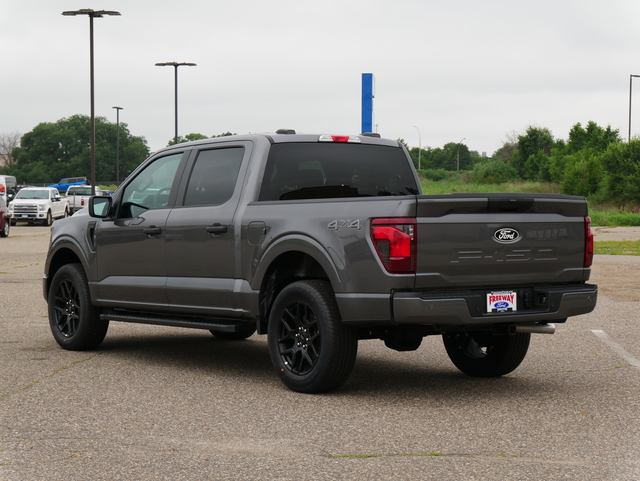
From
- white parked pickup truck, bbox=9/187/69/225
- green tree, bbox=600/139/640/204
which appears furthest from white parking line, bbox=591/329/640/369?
green tree, bbox=600/139/640/204

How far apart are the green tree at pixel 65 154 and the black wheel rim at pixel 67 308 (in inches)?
5543

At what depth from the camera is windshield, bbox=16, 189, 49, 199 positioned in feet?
150

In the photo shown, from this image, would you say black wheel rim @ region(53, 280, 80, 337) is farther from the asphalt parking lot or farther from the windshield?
the windshield

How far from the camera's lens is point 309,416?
618cm

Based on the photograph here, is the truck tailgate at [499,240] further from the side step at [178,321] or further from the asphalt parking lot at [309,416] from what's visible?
the side step at [178,321]

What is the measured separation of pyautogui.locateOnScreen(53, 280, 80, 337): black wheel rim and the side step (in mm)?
438

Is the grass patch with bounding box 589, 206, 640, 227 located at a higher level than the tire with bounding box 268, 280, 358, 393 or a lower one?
lower

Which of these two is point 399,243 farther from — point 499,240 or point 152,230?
point 152,230

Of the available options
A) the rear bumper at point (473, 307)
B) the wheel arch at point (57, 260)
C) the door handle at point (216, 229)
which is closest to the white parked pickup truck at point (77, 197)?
the wheel arch at point (57, 260)

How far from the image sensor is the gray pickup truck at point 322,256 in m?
6.44

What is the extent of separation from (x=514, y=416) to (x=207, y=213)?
10.0 feet

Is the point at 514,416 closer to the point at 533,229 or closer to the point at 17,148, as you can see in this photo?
the point at 533,229

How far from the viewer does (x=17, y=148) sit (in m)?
152

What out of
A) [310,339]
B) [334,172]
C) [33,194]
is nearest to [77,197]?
[33,194]
